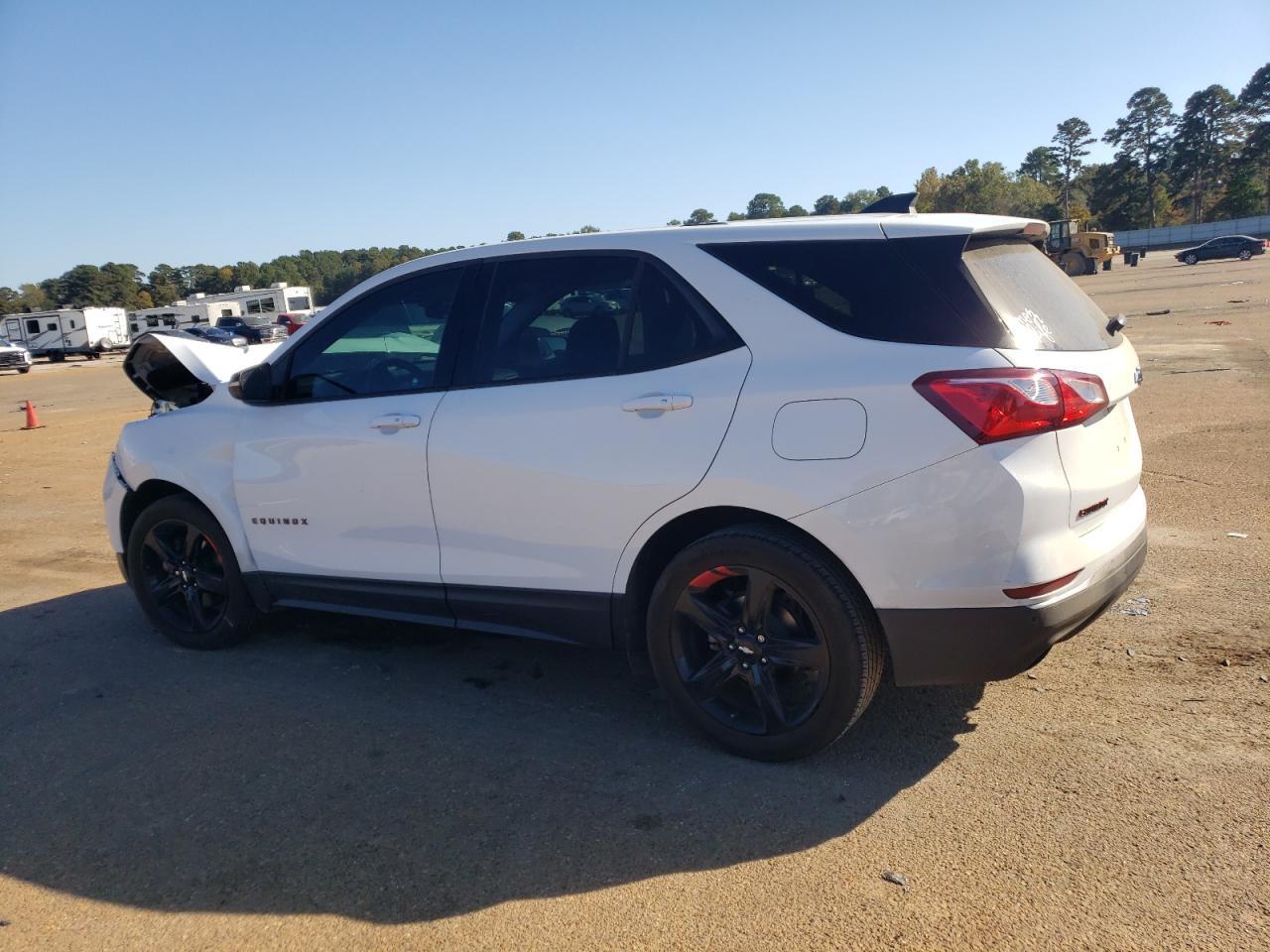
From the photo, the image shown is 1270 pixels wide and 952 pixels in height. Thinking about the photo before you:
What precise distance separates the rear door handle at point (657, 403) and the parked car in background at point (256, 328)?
36294 mm

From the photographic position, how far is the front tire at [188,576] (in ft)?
16.3

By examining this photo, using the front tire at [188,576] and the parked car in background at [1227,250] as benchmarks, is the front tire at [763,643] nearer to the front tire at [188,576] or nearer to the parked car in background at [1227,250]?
the front tire at [188,576]

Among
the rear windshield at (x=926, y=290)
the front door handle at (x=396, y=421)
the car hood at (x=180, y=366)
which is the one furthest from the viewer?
the car hood at (x=180, y=366)

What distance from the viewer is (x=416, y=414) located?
417 centimetres

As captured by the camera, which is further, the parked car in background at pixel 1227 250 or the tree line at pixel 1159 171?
the tree line at pixel 1159 171

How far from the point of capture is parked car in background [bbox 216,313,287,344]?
4445 centimetres

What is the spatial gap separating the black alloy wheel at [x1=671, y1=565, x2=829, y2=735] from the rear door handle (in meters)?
0.59

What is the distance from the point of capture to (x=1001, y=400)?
304 cm

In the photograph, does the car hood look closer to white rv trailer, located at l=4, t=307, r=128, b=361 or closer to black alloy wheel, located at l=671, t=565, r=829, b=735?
black alloy wheel, located at l=671, t=565, r=829, b=735

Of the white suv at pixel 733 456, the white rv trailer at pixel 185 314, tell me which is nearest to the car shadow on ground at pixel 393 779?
the white suv at pixel 733 456

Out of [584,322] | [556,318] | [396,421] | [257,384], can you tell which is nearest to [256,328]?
[257,384]

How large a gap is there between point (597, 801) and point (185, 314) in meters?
64.9

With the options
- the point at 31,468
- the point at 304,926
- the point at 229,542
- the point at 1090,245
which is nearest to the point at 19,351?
the point at 31,468

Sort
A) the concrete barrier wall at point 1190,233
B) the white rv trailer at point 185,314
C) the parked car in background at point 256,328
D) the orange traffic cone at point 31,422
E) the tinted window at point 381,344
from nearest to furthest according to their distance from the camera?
the tinted window at point 381,344
the orange traffic cone at point 31,422
the parked car in background at point 256,328
the white rv trailer at point 185,314
the concrete barrier wall at point 1190,233
